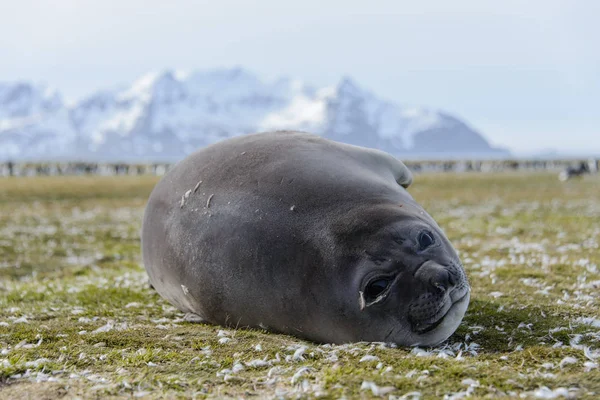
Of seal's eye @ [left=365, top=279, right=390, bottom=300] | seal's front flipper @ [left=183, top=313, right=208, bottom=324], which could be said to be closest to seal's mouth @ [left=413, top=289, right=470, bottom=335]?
seal's eye @ [left=365, top=279, right=390, bottom=300]

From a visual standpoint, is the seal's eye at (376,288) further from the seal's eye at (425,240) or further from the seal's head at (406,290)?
the seal's eye at (425,240)

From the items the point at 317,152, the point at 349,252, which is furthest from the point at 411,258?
the point at 317,152

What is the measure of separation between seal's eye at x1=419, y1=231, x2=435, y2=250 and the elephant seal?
14mm

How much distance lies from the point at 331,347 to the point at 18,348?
3190mm

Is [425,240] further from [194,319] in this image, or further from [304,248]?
[194,319]

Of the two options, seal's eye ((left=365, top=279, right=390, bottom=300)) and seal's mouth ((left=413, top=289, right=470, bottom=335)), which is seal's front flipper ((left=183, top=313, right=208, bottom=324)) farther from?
seal's mouth ((left=413, top=289, right=470, bottom=335))

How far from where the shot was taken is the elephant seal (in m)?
6.78

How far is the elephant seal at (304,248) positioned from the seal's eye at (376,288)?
0.01m

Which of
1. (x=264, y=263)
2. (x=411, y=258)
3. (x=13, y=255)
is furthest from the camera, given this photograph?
(x=13, y=255)

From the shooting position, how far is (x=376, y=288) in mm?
6793

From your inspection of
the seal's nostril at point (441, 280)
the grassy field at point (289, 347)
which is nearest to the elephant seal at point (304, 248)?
the seal's nostril at point (441, 280)

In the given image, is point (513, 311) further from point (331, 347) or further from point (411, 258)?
point (331, 347)

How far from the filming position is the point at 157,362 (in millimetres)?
6375

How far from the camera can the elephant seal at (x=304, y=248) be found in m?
6.78
